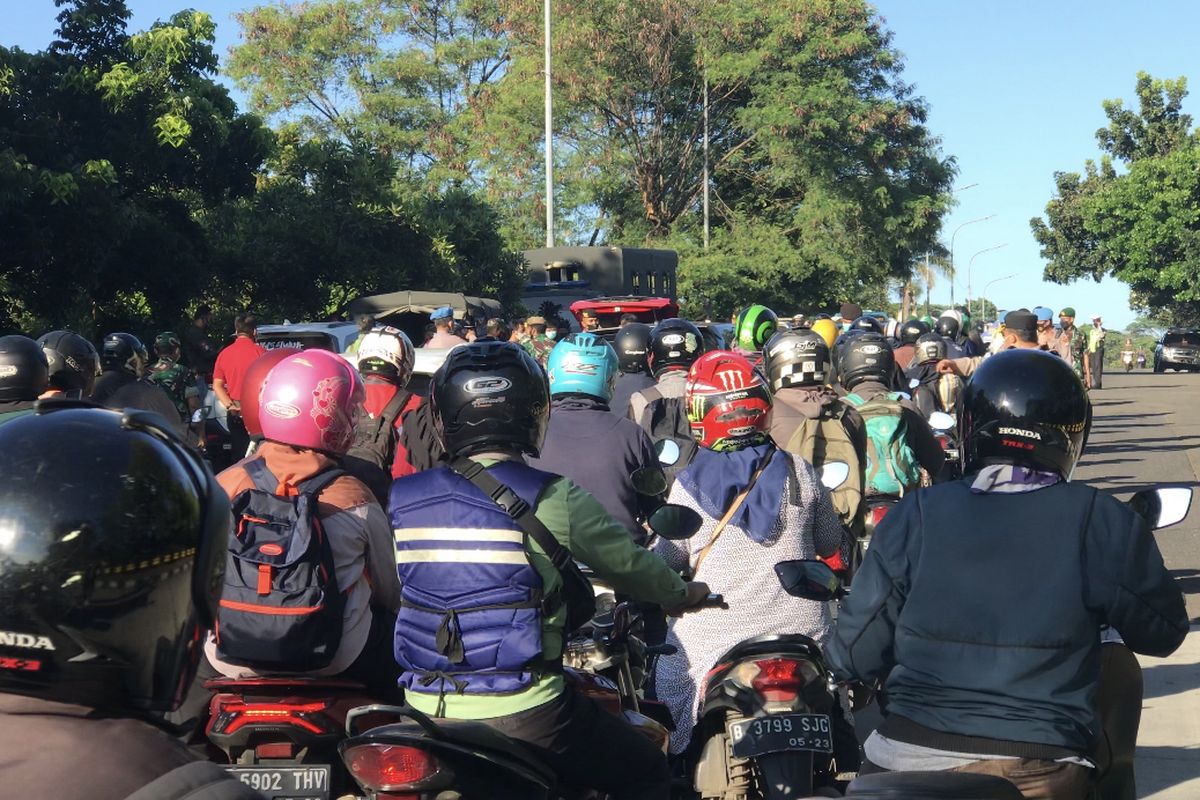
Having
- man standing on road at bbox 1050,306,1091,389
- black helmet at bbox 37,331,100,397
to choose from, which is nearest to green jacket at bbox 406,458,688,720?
black helmet at bbox 37,331,100,397

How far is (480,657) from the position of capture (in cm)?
377

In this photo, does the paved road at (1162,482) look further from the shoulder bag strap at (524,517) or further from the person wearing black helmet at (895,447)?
the person wearing black helmet at (895,447)

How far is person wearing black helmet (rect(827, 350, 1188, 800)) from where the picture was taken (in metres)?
3.29

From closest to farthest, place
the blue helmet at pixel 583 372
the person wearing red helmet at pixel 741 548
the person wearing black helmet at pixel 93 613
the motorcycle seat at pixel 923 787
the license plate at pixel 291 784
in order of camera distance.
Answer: the person wearing black helmet at pixel 93 613 < the motorcycle seat at pixel 923 787 < the license plate at pixel 291 784 < the person wearing red helmet at pixel 741 548 < the blue helmet at pixel 583 372

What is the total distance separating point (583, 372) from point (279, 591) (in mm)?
2933

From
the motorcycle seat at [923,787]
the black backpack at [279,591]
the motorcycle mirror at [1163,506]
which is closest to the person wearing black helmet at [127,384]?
the black backpack at [279,591]

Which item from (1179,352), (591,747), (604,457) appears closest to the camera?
(591,747)

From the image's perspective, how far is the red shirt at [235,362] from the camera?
13438 mm

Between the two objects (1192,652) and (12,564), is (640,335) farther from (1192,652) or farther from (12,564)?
(12,564)

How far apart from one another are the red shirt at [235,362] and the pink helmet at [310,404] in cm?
885

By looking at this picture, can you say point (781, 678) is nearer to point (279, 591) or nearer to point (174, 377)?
point (279, 591)

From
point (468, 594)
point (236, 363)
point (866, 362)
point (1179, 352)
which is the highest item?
point (866, 362)

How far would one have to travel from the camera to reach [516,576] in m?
3.77

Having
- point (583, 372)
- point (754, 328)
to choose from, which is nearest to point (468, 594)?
point (583, 372)
